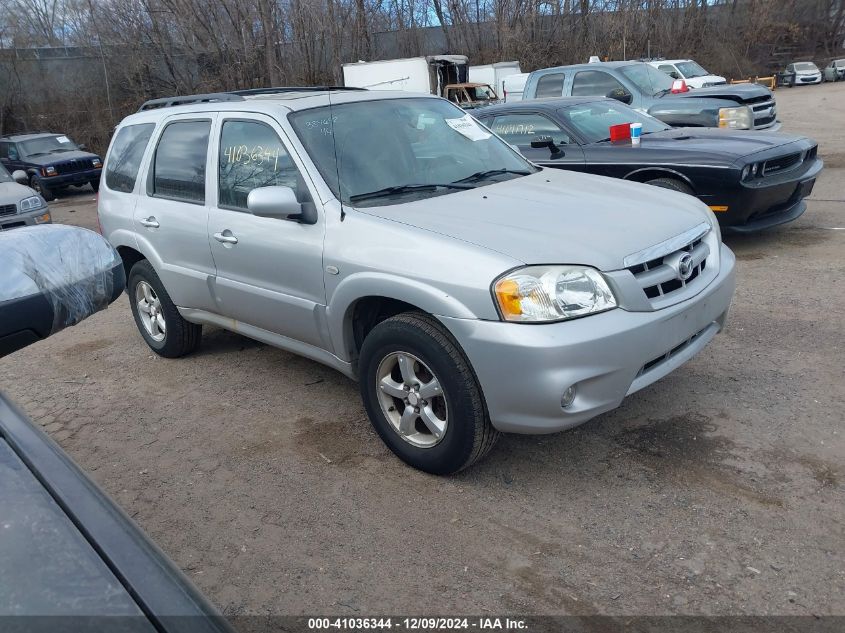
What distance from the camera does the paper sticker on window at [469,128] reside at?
189 inches

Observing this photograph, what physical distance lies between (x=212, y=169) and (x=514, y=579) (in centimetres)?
308

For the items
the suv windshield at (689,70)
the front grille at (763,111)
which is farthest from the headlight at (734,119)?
the suv windshield at (689,70)

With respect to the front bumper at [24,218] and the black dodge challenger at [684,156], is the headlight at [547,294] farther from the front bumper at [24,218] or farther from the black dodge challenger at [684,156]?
the front bumper at [24,218]

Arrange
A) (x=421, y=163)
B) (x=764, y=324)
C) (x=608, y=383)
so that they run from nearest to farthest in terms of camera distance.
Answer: (x=608, y=383) → (x=421, y=163) → (x=764, y=324)

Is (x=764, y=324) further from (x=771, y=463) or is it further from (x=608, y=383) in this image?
(x=608, y=383)

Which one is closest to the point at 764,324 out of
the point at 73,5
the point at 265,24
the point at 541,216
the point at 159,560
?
the point at 541,216

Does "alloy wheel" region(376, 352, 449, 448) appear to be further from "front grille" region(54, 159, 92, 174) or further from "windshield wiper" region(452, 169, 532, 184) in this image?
"front grille" region(54, 159, 92, 174)

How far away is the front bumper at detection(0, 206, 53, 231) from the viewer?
404 inches

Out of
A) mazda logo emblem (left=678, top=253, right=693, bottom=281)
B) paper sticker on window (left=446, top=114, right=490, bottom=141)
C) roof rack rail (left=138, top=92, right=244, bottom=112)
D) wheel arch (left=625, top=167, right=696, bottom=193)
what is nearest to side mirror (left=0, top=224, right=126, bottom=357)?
mazda logo emblem (left=678, top=253, right=693, bottom=281)

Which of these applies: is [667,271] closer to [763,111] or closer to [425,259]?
[425,259]

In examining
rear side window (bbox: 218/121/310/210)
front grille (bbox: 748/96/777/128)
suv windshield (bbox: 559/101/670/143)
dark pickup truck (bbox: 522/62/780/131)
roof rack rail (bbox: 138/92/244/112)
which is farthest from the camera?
front grille (bbox: 748/96/777/128)

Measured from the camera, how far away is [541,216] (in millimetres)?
3748

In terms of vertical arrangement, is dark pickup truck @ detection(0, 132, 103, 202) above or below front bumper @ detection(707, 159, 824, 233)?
below

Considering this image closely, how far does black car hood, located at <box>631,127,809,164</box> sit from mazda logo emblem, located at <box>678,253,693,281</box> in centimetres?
367
